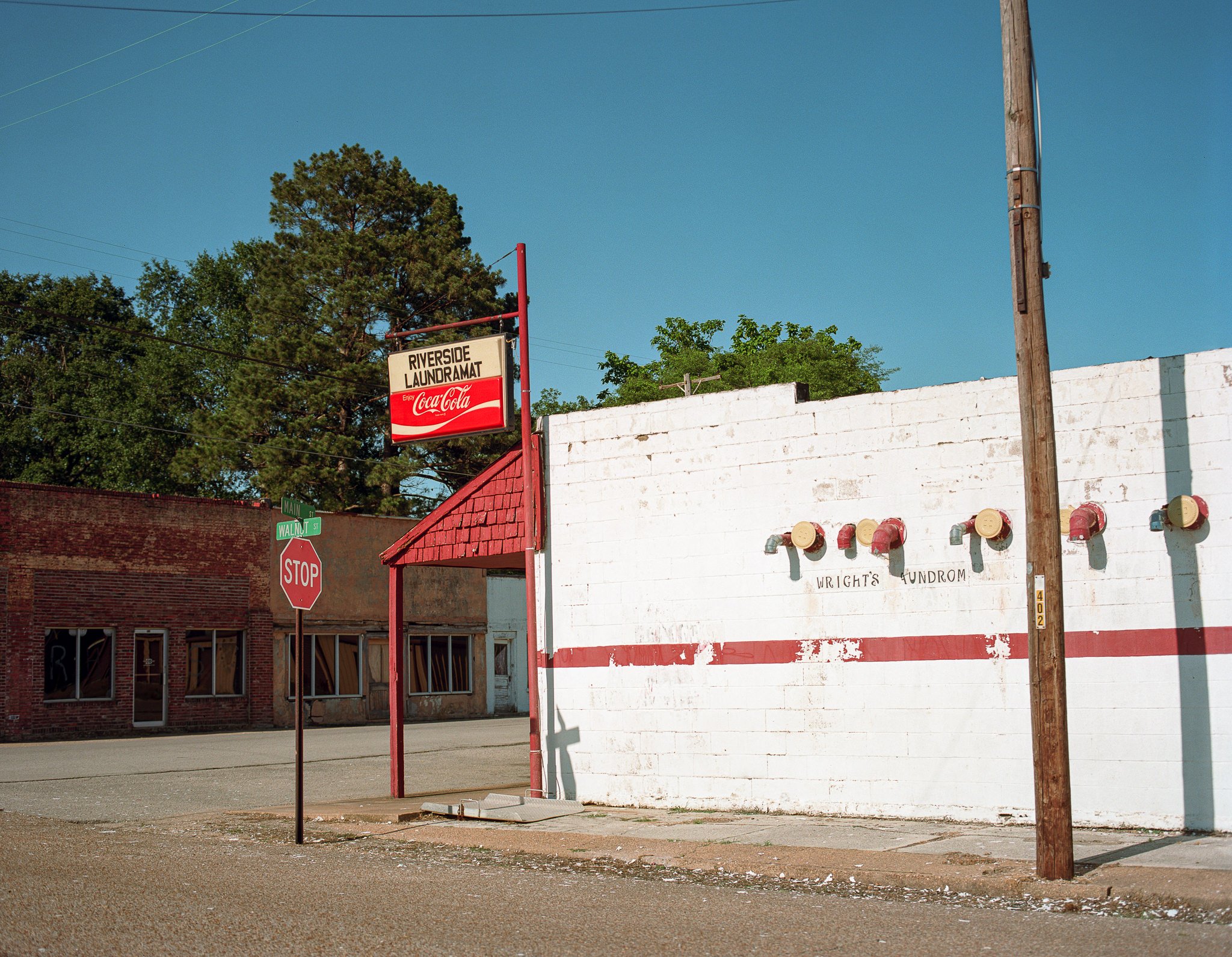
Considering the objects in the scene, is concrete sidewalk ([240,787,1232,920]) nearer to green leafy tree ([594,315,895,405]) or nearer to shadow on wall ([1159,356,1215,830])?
shadow on wall ([1159,356,1215,830])

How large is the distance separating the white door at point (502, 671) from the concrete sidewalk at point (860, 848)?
989 inches

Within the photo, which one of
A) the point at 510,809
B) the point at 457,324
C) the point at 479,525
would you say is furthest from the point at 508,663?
the point at 510,809

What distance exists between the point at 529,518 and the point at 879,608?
14.9 feet

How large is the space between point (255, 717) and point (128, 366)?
28492mm

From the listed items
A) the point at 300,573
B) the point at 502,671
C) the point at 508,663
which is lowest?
the point at 502,671

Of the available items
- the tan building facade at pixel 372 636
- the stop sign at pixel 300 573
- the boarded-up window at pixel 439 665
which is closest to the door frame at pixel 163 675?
the tan building facade at pixel 372 636

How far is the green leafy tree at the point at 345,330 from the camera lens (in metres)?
Result: 44.7

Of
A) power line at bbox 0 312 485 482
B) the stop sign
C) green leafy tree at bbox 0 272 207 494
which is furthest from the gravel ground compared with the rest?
green leafy tree at bbox 0 272 207 494

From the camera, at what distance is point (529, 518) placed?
47.8ft

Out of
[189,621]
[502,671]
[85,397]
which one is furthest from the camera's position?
[85,397]

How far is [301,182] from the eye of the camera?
49.4 metres

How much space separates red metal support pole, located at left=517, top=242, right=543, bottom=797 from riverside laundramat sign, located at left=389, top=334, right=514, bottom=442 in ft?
0.86

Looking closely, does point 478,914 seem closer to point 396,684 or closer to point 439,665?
point 396,684

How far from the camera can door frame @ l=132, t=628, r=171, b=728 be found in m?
30.0
